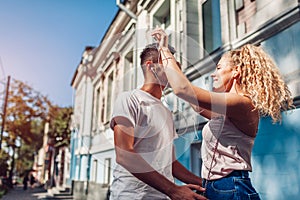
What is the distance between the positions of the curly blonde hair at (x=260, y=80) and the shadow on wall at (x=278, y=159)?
157cm

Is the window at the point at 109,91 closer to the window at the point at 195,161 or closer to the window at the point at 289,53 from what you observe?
the window at the point at 289,53

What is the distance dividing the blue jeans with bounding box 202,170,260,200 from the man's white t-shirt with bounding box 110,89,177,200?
199mm

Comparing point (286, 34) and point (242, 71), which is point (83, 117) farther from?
point (286, 34)

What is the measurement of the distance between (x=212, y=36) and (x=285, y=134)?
209cm

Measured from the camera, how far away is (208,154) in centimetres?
134

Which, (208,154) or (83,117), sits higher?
(83,117)

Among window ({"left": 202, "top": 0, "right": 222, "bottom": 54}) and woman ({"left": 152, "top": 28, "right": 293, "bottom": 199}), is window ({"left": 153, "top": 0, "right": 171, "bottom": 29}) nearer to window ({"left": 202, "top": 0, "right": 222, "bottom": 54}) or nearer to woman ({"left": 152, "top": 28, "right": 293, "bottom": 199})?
window ({"left": 202, "top": 0, "right": 222, "bottom": 54})

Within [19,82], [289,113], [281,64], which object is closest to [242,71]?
[289,113]

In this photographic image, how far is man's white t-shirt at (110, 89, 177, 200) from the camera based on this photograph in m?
1.12

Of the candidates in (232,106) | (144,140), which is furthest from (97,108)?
(232,106)

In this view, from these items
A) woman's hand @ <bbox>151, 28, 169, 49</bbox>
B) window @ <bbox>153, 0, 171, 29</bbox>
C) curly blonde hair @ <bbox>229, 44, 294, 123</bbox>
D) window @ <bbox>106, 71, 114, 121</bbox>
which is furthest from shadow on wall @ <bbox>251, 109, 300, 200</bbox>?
window @ <bbox>153, 0, 171, 29</bbox>

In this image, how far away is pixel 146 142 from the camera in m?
1.14

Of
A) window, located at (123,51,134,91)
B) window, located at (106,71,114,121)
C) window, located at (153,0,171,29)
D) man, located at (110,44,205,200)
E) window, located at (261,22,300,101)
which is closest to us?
man, located at (110,44,205,200)

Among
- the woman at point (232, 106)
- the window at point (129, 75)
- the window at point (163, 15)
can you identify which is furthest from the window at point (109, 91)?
the window at point (163, 15)
